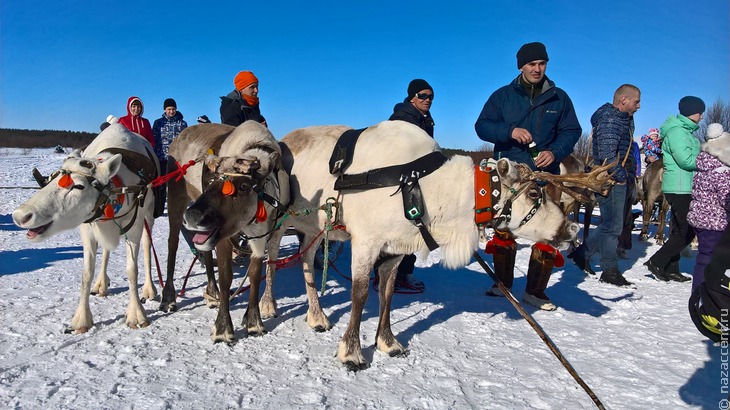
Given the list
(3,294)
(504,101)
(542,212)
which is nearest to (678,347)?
(542,212)

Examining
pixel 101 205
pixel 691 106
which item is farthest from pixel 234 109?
pixel 691 106

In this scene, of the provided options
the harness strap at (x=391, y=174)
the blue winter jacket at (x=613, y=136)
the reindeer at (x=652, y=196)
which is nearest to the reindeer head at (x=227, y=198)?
the harness strap at (x=391, y=174)

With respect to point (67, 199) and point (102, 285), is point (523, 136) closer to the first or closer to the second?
point (67, 199)

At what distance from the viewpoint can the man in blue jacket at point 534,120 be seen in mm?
4727

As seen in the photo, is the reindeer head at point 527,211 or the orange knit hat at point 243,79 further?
the orange knit hat at point 243,79

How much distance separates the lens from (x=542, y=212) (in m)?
3.65

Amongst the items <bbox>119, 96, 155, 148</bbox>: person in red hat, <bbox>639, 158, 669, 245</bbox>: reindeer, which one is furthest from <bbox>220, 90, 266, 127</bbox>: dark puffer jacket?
<bbox>639, 158, 669, 245</bbox>: reindeer

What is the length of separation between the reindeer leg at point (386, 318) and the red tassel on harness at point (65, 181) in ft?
7.88

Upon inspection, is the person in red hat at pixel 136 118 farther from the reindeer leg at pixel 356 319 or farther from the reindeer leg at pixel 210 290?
the reindeer leg at pixel 356 319

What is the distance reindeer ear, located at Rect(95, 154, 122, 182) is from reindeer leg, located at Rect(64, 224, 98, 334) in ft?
1.89

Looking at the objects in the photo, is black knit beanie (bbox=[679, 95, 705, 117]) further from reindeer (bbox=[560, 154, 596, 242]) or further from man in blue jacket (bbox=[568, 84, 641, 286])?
reindeer (bbox=[560, 154, 596, 242])

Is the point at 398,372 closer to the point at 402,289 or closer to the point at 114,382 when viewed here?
the point at 114,382

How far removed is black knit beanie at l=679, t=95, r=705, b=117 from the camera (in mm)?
5852

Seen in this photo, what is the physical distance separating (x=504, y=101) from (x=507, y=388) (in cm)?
302
